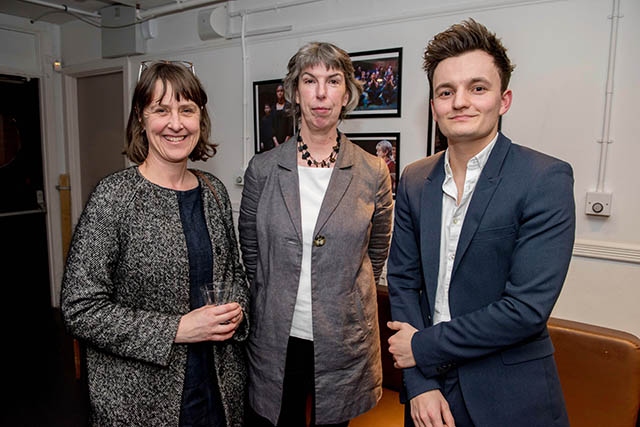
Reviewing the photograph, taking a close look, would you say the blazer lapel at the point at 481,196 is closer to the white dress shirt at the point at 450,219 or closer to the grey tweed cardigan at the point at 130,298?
the white dress shirt at the point at 450,219

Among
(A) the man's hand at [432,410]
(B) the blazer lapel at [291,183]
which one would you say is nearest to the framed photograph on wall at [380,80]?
(B) the blazer lapel at [291,183]

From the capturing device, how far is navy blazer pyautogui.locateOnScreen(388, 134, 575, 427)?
109 centimetres

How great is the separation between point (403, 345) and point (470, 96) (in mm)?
656

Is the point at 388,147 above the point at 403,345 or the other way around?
above

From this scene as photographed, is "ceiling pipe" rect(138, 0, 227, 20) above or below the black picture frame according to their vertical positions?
above

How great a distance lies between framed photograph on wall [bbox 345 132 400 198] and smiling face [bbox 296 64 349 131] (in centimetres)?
100

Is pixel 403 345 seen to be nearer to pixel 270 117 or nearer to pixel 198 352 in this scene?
pixel 198 352

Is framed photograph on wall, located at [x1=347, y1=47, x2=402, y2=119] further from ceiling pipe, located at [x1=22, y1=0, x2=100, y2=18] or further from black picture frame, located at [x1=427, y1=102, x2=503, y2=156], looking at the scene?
ceiling pipe, located at [x1=22, y1=0, x2=100, y2=18]

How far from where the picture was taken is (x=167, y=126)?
1.45 metres

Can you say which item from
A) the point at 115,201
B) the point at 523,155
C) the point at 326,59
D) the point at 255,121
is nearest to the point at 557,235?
the point at 523,155

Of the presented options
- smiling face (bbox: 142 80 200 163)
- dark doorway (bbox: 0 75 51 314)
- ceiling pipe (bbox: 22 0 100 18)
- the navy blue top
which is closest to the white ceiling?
ceiling pipe (bbox: 22 0 100 18)

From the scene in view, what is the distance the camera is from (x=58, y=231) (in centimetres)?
475

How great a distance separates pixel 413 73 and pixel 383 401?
169 cm

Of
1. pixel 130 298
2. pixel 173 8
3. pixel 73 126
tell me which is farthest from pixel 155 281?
pixel 73 126
